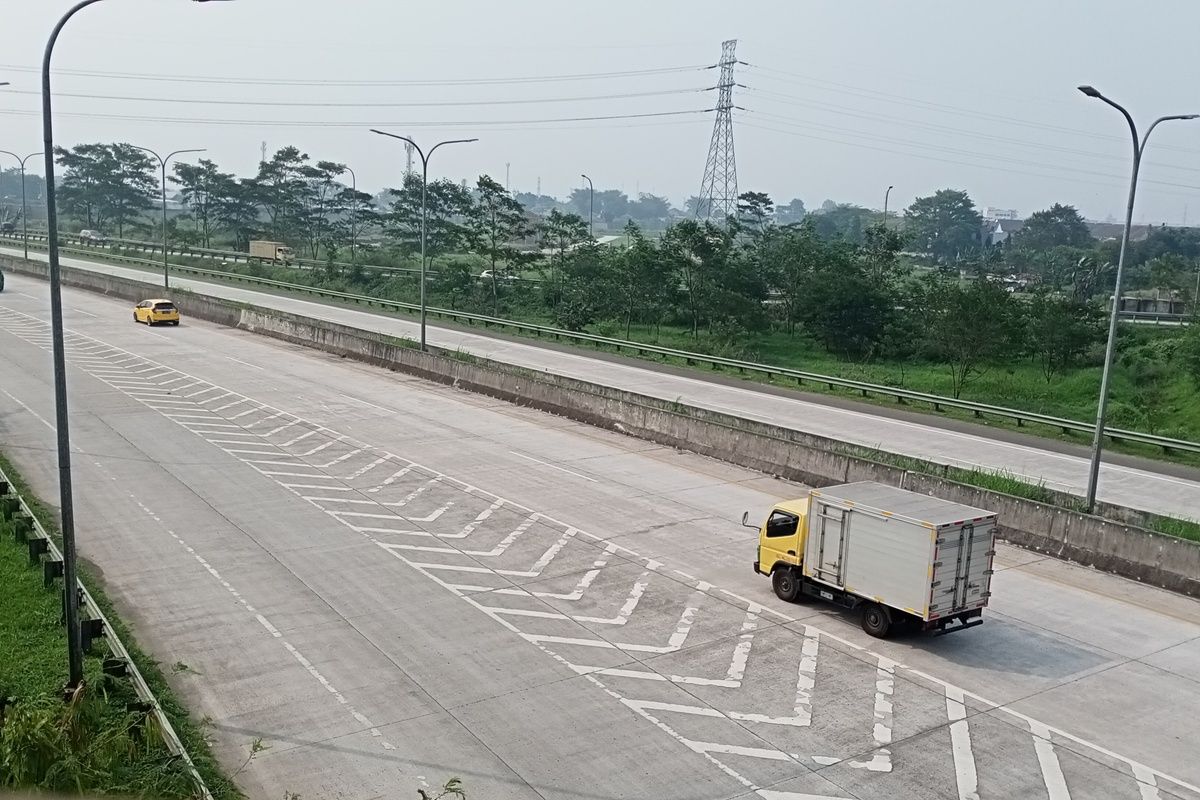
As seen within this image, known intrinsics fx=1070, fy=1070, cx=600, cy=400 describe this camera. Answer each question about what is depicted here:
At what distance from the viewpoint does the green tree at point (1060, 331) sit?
5356 cm

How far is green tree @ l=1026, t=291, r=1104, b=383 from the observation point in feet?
176

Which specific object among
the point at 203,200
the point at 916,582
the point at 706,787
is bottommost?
the point at 706,787

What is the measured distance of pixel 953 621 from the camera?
57.7ft

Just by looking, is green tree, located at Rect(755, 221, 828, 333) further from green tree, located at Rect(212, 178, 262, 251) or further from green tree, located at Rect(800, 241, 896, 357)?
green tree, located at Rect(212, 178, 262, 251)

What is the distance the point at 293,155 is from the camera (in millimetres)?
114500

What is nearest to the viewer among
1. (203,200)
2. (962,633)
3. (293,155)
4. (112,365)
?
(962,633)

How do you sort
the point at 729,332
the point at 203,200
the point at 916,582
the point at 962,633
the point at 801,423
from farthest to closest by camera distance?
the point at 203,200 < the point at 729,332 < the point at 801,423 < the point at 962,633 < the point at 916,582

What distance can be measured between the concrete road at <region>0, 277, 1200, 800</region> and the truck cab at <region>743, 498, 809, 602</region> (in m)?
0.46

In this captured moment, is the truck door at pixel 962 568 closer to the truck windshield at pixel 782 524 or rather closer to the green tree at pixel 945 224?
the truck windshield at pixel 782 524

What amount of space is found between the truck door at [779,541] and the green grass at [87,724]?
9.98m

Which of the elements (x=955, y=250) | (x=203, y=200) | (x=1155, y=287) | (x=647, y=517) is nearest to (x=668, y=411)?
(x=647, y=517)

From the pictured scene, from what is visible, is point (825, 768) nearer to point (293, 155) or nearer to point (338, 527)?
point (338, 527)

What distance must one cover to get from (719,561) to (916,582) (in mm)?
5219

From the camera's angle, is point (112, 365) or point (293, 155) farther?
point (293, 155)
